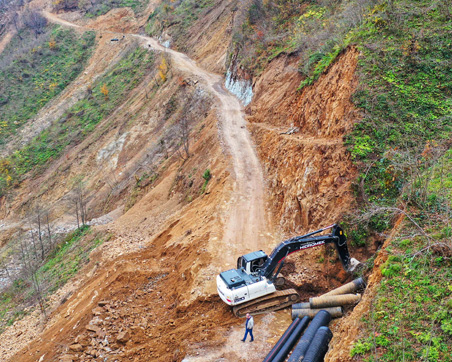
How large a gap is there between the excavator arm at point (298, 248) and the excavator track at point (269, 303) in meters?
0.68

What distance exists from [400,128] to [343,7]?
15.1m

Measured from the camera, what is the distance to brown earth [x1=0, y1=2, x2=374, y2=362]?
1245cm

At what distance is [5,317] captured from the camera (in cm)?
2098

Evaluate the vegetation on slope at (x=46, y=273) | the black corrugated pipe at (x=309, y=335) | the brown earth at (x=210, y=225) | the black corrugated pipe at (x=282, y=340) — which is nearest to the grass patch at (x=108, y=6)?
the brown earth at (x=210, y=225)

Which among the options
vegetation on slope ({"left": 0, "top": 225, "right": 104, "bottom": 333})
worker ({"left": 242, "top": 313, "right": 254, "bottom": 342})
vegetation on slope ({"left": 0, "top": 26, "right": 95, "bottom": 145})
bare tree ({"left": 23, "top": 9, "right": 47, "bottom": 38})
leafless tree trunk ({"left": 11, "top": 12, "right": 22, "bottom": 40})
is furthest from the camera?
leafless tree trunk ({"left": 11, "top": 12, "right": 22, "bottom": 40})

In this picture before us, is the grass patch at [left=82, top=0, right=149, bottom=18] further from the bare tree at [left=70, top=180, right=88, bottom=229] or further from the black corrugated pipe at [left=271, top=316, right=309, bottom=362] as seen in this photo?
the black corrugated pipe at [left=271, top=316, right=309, bottom=362]

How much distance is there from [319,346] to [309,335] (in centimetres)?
75

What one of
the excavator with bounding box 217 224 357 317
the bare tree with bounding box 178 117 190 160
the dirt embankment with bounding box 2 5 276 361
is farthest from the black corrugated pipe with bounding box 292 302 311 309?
the bare tree with bounding box 178 117 190 160

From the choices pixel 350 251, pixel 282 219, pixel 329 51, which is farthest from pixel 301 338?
pixel 329 51

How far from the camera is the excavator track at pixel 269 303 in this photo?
12298 mm

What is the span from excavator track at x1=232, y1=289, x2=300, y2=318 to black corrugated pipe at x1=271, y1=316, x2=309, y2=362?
5.10 feet

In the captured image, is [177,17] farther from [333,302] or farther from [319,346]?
[319,346]

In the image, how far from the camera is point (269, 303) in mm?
12453

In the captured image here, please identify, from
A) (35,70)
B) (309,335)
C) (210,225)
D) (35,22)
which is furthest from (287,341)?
(35,22)
